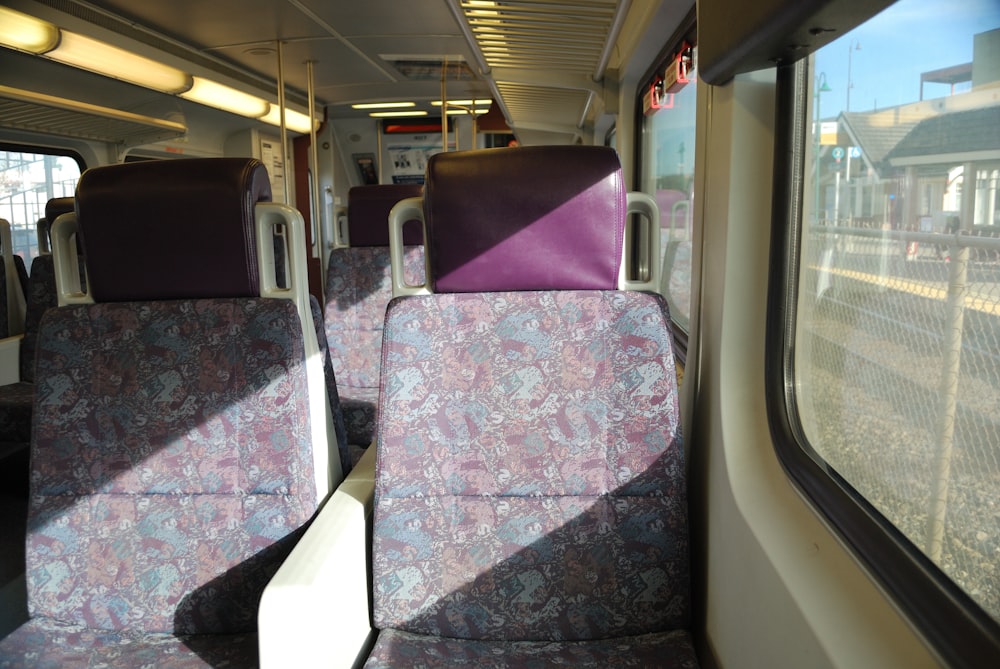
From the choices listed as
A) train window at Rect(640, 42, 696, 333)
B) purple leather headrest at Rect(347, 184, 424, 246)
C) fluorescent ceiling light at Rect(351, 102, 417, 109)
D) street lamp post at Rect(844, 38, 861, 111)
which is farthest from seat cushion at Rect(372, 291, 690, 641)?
fluorescent ceiling light at Rect(351, 102, 417, 109)

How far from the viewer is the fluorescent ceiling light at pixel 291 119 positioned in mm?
7302

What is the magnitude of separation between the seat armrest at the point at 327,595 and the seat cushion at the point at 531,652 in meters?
0.09

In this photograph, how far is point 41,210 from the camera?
525 cm

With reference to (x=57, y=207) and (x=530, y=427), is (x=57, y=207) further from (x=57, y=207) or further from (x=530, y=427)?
(x=530, y=427)

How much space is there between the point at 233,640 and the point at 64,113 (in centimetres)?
414

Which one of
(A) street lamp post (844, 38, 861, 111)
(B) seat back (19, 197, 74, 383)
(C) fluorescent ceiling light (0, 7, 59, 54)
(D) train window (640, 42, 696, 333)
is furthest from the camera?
(B) seat back (19, 197, 74, 383)

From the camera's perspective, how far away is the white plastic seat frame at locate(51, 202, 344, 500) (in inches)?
71.9

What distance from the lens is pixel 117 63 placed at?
4.68 meters

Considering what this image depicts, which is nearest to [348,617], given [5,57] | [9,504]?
[9,504]

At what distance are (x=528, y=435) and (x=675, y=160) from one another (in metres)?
1.95

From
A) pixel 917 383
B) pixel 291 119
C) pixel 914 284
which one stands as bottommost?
pixel 917 383

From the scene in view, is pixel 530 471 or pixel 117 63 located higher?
pixel 117 63

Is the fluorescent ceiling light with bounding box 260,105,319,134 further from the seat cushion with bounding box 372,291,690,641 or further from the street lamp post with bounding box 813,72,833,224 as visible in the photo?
the street lamp post with bounding box 813,72,833,224

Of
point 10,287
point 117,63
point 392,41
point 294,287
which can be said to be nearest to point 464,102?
point 392,41
